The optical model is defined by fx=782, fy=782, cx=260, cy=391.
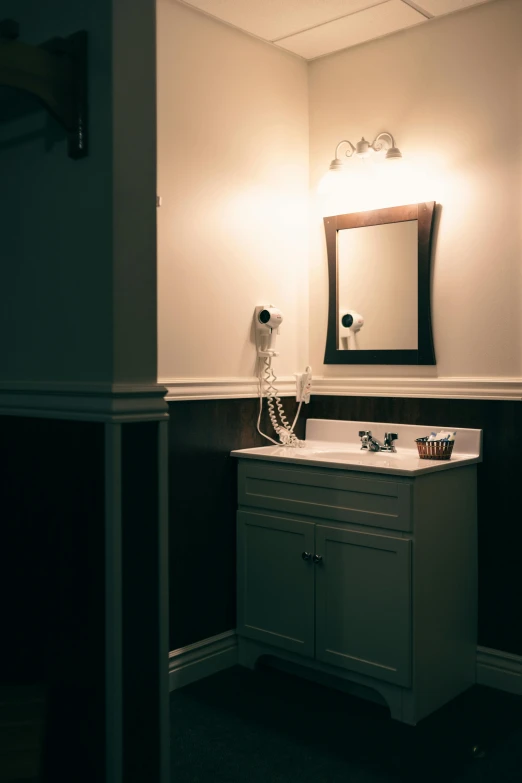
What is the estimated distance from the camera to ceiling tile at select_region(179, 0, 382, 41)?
304cm

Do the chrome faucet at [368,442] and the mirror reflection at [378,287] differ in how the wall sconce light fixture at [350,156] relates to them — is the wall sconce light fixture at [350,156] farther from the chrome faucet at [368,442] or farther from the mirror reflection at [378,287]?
the chrome faucet at [368,442]

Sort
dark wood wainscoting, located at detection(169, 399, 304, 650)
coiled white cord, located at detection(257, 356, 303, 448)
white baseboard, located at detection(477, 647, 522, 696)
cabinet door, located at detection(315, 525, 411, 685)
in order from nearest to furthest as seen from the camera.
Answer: cabinet door, located at detection(315, 525, 411, 685) → white baseboard, located at detection(477, 647, 522, 696) → dark wood wainscoting, located at detection(169, 399, 304, 650) → coiled white cord, located at detection(257, 356, 303, 448)

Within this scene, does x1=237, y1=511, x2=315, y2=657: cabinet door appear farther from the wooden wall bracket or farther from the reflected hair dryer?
the wooden wall bracket

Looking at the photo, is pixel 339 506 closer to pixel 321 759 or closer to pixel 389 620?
pixel 389 620

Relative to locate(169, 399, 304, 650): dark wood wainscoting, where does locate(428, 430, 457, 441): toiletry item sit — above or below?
above

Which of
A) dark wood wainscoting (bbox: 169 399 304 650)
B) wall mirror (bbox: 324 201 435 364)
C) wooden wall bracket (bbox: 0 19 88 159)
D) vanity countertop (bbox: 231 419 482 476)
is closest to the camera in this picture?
wooden wall bracket (bbox: 0 19 88 159)

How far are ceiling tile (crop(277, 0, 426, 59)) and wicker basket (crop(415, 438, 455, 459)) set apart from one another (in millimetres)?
1712

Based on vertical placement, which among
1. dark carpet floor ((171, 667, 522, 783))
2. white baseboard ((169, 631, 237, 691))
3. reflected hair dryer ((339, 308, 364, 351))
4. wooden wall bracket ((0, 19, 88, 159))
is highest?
wooden wall bracket ((0, 19, 88, 159))

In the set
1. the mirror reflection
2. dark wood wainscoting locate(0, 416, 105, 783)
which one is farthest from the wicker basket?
dark wood wainscoting locate(0, 416, 105, 783)

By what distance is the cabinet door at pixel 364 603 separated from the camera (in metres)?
2.75

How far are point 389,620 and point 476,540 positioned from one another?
0.56 metres

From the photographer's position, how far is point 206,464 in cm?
323

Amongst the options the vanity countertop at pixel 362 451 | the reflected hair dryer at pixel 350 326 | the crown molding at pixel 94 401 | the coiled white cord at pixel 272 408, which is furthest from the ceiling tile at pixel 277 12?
the crown molding at pixel 94 401

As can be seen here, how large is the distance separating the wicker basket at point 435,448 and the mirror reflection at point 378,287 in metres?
0.46
